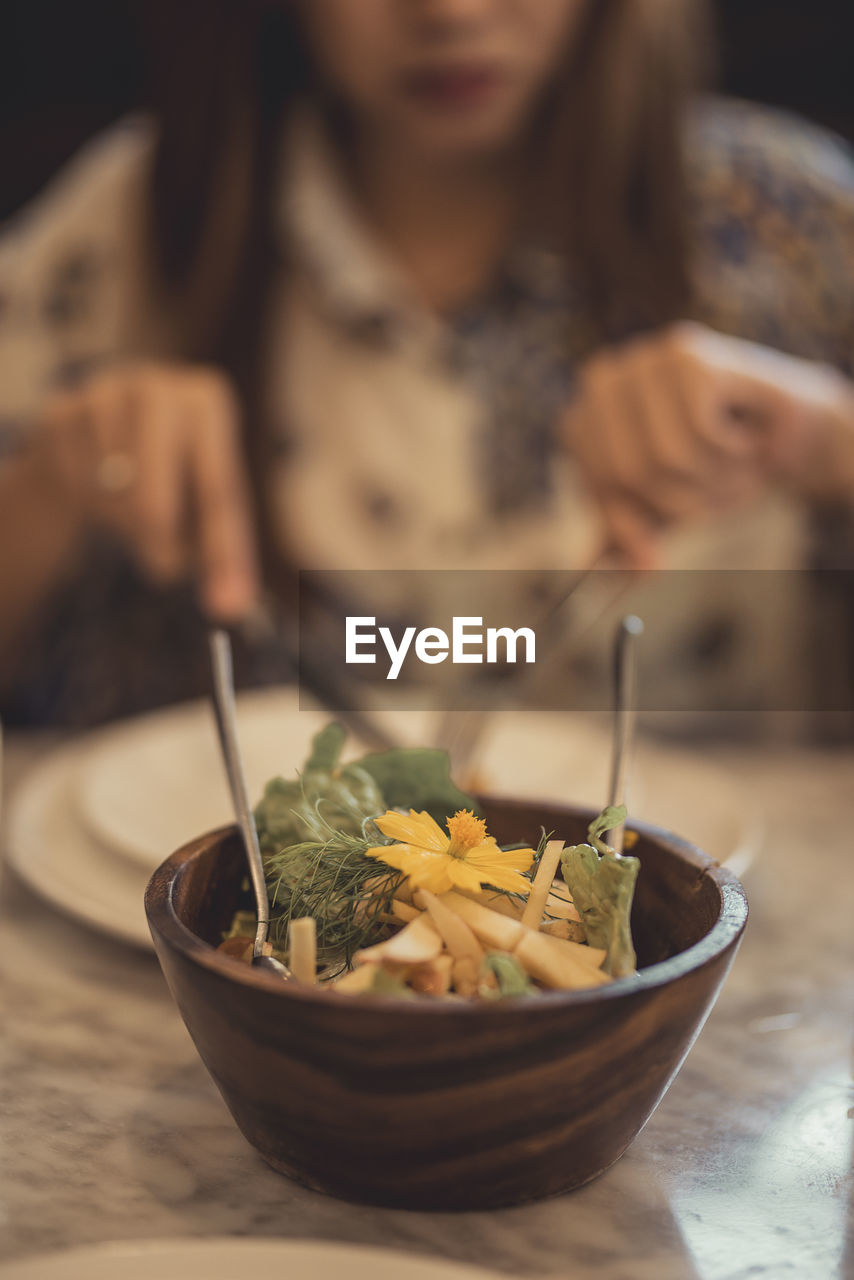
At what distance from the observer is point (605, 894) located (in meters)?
0.31

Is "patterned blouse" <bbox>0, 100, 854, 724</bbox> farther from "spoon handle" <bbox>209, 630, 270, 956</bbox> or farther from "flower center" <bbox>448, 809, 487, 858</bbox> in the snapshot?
"flower center" <bbox>448, 809, 487, 858</bbox>

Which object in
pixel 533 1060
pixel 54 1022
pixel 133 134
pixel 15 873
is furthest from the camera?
pixel 133 134

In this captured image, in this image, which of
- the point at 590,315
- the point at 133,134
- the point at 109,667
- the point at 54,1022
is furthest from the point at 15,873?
the point at 133,134

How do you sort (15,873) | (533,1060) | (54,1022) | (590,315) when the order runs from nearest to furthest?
(533,1060) → (54,1022) → (15,873) → (590,315)

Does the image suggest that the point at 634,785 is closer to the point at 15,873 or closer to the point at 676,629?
the point at 15,873

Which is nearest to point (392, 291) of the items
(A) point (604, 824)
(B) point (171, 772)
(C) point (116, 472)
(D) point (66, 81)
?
(C) point (116, 472)

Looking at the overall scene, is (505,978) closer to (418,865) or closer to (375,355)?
(418,865)

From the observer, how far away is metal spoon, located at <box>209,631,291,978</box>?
329mm

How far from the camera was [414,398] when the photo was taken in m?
1.21

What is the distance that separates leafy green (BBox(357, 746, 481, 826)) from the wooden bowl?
89 mm

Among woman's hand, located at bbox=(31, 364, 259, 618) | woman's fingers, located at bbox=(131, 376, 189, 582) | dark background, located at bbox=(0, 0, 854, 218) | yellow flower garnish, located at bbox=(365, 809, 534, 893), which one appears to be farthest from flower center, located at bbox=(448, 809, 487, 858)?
dark background, located at bbox=(0, 0, 854, 218)

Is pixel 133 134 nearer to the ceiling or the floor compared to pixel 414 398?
nearer to the ceiling

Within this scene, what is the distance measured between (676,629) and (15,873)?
0.86 metres

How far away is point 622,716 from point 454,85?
821 mm
